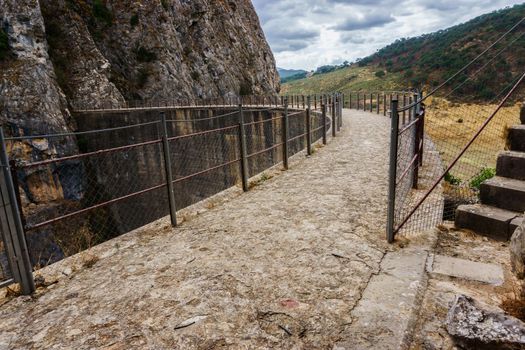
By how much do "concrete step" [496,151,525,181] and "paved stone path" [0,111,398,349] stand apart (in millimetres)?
1717

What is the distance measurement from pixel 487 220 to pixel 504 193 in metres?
0.42

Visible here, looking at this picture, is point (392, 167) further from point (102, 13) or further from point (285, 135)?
point (102, 13)

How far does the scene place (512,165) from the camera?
4.94 meters

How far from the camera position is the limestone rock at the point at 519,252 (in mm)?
3170

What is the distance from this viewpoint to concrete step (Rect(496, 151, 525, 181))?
486 cm

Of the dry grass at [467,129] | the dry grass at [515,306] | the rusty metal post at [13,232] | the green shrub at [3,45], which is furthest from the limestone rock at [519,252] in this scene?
the green shrub at [3,45]

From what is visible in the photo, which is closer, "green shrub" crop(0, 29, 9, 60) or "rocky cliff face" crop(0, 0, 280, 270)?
"rocky cliff face" crop(0, 0, 280, 270)

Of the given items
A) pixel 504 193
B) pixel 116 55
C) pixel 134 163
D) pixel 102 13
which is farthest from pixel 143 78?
pixel 504 193

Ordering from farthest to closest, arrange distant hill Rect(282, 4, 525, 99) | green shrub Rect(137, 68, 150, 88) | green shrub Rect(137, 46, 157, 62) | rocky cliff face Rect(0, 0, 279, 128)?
green shrub Rect(137, 46, 157, 62) → green shrub Rect(137, 68, 150, 88) → distant hill Rect(282, 4, 525, 99) → rocky cliff face Rect(0, 0, 279, 128)

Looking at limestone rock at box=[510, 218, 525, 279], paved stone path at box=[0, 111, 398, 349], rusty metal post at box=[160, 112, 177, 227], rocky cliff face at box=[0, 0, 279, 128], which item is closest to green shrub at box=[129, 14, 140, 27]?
rocky cliff face at box=[0, 0, 279, 128]

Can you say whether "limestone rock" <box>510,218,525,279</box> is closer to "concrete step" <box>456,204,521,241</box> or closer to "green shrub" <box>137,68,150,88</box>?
"concrete step" <box>456,204,521,241</box>

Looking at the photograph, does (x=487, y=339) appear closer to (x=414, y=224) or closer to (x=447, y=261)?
(x=447, y=261)

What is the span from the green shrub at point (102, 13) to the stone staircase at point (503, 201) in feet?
150

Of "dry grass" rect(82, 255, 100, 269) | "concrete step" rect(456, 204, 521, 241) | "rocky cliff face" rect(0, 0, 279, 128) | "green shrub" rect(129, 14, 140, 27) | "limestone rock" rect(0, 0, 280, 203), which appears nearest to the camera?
"concrete step" rect(456, 204, 521, 241)
